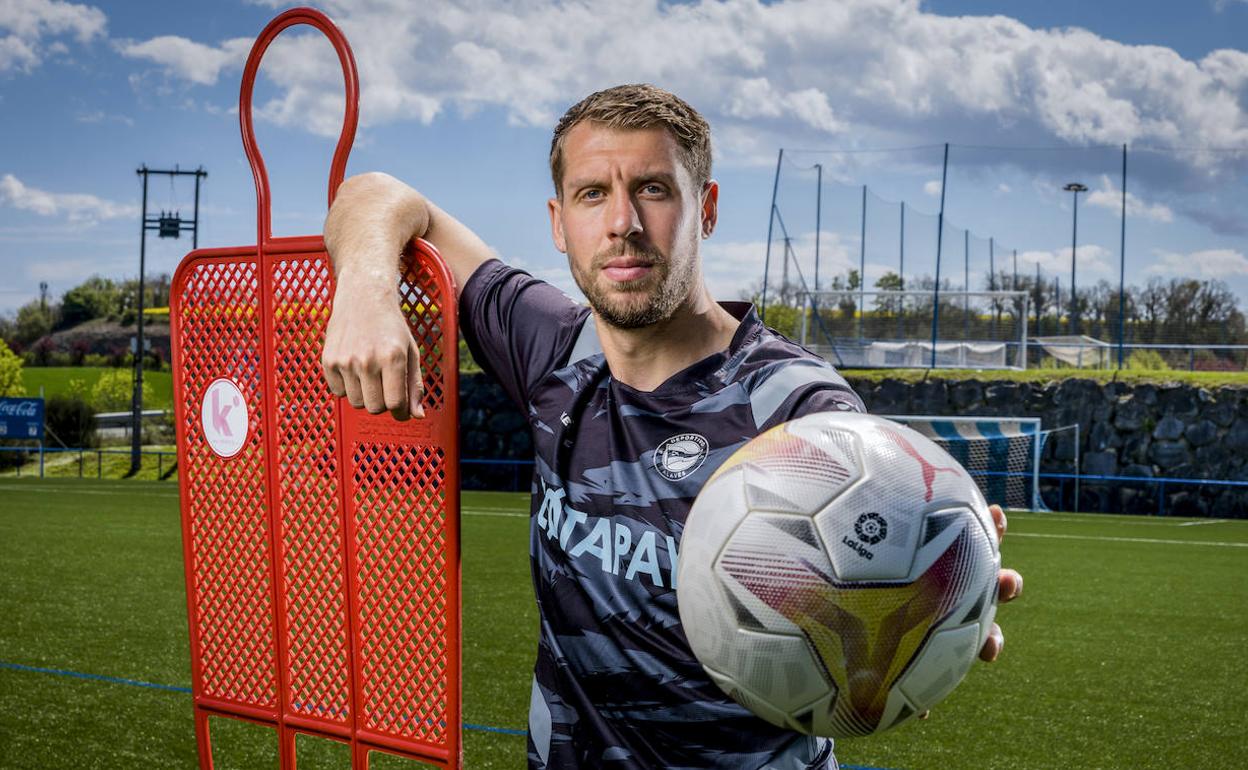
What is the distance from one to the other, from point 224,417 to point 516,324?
107 centimetres

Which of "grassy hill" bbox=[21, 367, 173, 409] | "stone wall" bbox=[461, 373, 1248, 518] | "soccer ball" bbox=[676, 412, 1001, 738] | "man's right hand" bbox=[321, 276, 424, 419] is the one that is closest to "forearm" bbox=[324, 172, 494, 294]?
"man's right hand" bbox=[321, 276, 424, 419]

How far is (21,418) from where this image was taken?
2434 cm

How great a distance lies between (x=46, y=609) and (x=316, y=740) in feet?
11.7

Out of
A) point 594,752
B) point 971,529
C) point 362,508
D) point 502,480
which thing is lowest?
point 502,480

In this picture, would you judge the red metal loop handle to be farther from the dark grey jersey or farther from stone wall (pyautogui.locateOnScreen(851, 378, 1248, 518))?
stone wall (pyautogui.locateOnScreen(851, 378, 1248, 518))

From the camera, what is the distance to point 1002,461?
55.3ft

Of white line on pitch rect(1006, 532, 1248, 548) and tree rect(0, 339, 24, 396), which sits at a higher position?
tree rect(0, 339, 24, 396)

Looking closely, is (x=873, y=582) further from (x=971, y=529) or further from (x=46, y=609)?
(x=46, y=609)

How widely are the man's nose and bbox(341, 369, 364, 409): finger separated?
23.0 inches

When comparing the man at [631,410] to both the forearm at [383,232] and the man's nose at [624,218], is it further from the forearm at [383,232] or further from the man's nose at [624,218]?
the forearm at [383,232]

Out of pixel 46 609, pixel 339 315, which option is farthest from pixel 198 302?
pixel 46 609

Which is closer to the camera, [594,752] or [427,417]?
[594,752]

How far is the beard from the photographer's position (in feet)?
6.27

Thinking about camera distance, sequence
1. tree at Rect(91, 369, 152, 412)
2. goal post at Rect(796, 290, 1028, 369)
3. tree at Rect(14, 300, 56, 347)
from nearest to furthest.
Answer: goal post at Rect(796, 290, 1028, 369), tree at Rect(91, 369, 152, 412), tree at Rect(14, 300, 56, 347)
